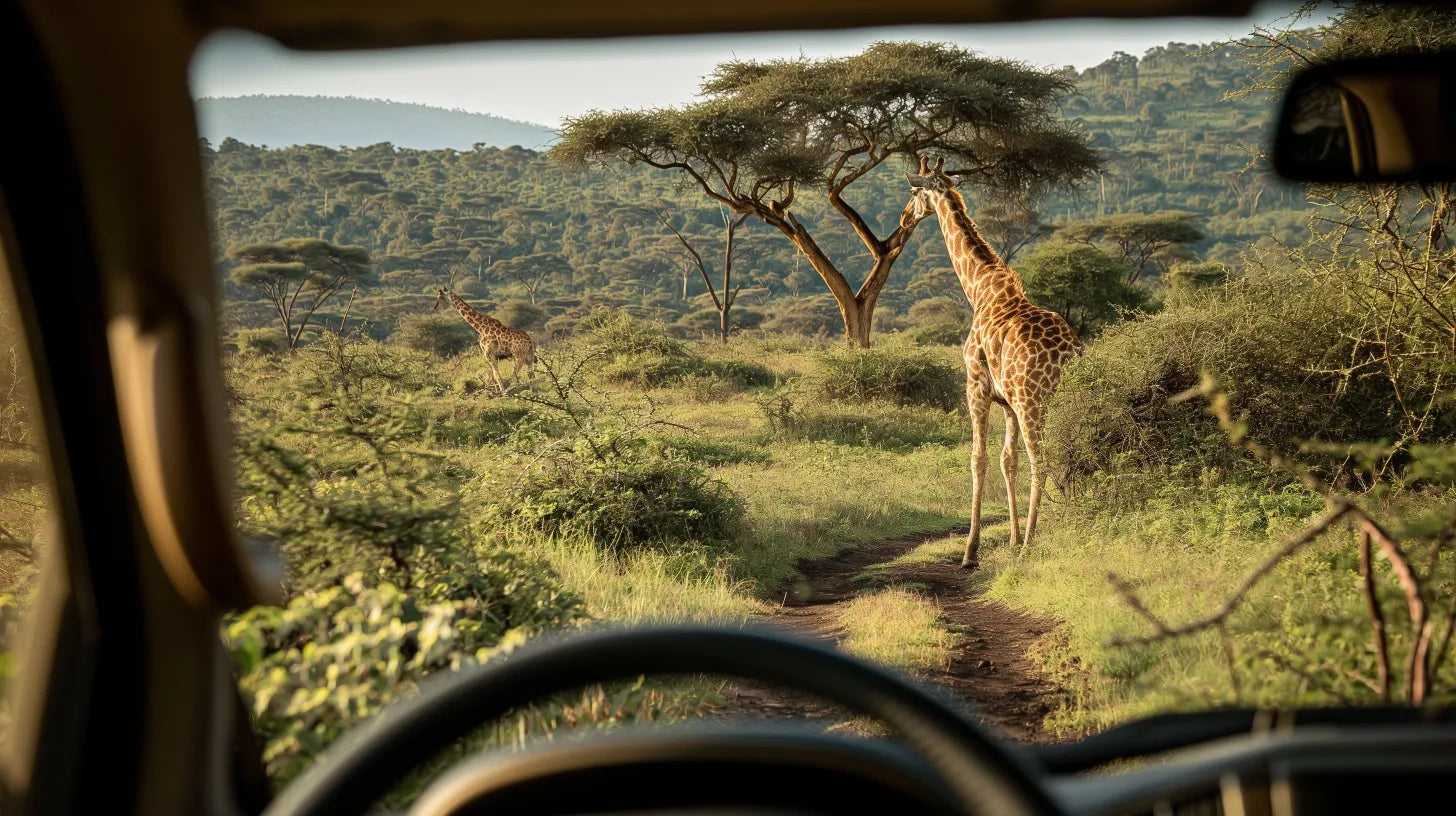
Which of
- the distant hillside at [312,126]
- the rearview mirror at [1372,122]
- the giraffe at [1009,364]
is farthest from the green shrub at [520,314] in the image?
the rearview mirror at [1372,122]

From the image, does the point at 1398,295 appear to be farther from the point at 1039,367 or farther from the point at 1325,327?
the point at 1039,367

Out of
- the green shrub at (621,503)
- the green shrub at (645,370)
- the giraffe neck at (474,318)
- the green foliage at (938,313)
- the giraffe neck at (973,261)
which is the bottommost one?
the green foliage at (938,313)

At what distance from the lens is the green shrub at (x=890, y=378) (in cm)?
1014

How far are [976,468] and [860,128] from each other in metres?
8.59

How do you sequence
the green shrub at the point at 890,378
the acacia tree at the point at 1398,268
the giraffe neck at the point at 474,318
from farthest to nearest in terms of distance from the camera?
the giraffe neck at the point at 474,318 → the green shrub at the point at 890,378 → the acacia tree at the point at 1398,268

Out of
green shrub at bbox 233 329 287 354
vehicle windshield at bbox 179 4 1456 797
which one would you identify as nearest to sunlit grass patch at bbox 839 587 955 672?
vehicle windshield at bbox 179 4 1456 797

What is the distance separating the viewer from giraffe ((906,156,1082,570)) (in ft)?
18.7

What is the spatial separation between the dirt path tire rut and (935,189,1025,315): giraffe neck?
136 cm

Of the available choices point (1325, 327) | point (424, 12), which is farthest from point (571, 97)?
point (1325, 327)

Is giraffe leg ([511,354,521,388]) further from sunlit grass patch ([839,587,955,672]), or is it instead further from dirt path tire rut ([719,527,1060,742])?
sunlit grass patch ([839,587,955,672])

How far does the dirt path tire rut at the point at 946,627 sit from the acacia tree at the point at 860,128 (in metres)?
7.96

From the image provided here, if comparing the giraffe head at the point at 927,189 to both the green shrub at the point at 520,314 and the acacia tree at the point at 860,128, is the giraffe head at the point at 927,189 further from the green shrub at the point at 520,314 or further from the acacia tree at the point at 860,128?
the green shrub at the point at 520,314

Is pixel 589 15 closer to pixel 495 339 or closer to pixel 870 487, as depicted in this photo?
pixel 870 487

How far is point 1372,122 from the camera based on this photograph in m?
1.60
